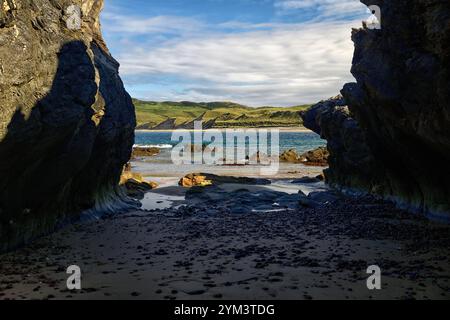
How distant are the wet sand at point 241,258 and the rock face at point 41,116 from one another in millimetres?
1417

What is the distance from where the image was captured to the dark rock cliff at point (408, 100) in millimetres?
16734

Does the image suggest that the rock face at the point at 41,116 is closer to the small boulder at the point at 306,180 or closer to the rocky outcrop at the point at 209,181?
the rocky outcrop at the point at 209,181

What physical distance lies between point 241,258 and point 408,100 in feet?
34.6

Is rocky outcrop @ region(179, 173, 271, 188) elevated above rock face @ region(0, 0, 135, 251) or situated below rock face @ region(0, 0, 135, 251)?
below

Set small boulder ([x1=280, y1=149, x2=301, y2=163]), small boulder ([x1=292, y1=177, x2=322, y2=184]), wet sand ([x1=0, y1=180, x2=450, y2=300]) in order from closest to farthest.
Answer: wet sand ([x1=0, y1=180, x2=450, y2=300]) < small boulder ([x1=292, y1=177, x2=322, y2=184]) < small boulder ([x1=280, y1=149, x2=301, y2=163])

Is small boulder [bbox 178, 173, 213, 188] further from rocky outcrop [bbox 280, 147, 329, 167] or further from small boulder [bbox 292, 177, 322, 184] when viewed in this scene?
rocky outcrop [bbox 280, 147, 329, 167]

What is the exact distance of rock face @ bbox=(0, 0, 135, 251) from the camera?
1470 cm

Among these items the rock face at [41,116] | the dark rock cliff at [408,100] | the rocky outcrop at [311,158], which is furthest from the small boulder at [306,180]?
the rock face at [41,116]

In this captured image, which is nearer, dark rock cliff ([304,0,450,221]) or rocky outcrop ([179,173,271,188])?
dark rock cliff ([304,0,450,221])

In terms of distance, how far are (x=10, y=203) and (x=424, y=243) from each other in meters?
15.0

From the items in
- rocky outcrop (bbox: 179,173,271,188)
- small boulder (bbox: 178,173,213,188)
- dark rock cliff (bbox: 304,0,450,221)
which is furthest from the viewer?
rocky outcrop (bbox: 179,173,271,188)

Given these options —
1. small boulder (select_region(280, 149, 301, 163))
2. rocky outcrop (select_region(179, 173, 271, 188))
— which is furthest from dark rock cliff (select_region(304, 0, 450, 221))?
small boulder (select_region(280, 149, 301, 163))

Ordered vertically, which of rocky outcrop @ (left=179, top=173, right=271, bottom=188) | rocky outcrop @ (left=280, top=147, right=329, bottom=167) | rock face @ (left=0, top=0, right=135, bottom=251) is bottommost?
rocky outcrop @ (left=179, top=173, right=271, bottom=188)

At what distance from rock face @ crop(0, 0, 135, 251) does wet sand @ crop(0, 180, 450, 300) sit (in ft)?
4.65
